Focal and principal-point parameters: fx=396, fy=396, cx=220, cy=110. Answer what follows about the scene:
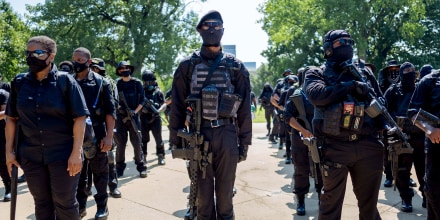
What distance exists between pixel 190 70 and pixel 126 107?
12.7 ft

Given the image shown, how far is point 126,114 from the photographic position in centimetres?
741

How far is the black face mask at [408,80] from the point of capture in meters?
5.70

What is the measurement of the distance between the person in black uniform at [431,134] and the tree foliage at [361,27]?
23.6 metres

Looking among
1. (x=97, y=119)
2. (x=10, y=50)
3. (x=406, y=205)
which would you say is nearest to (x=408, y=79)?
(x=406, y=205)

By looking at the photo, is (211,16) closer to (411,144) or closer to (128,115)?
(411,144)

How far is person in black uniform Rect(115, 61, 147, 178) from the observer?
7.42 meters

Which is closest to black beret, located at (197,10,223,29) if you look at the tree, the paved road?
the paved road

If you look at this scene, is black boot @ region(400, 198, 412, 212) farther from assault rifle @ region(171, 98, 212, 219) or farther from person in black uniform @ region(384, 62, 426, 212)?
assault rifle @ region(171, 98, 212, 219)

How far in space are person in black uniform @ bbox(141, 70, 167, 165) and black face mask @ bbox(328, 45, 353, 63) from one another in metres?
5.31

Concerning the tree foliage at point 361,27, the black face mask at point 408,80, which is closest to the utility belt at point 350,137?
the black face mask at point 408,80

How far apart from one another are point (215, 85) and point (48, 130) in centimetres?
153

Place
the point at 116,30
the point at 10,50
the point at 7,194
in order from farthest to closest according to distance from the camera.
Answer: the point at 116,30
the point at 10,50
the point at 7,194

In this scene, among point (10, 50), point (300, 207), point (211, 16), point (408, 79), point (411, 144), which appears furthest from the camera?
point (10, 50)

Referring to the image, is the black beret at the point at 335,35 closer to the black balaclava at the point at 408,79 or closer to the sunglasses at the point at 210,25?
the sunglasses at the point at 210,25
